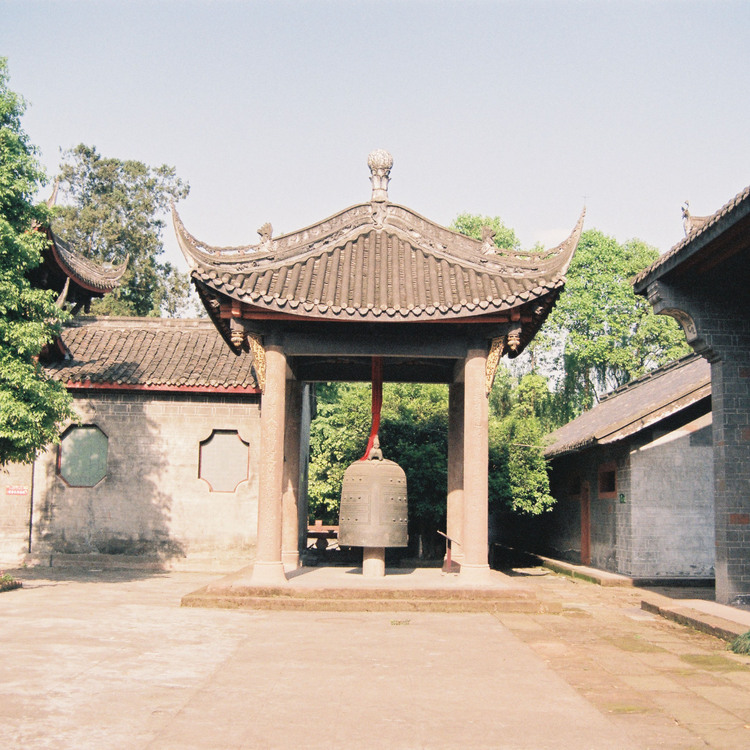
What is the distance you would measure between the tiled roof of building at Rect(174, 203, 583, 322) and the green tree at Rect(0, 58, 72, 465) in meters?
2.50

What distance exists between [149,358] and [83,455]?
2610 millimetres

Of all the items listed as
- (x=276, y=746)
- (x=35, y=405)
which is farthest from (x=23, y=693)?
(x=35, y=405)

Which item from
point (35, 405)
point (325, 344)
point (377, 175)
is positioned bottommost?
point (35, 405)

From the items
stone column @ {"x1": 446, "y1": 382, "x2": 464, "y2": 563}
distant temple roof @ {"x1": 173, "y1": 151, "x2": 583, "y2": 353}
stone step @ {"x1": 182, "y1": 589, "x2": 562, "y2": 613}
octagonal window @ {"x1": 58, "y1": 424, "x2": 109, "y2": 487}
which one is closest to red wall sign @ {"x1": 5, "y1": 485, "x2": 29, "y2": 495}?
octagonal window @ {"x1": 58, "y1": 424, "x2": 109, "y2": 487}

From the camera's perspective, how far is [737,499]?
38.9ft

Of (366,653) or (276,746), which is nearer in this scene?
(276,746)

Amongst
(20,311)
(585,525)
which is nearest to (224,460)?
(20,311)

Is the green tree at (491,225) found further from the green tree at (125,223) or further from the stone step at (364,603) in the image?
the stone step at (364,603)

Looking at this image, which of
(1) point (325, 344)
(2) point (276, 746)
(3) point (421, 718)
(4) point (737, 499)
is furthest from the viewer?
(1) point (325, 344)

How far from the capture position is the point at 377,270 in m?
13.0

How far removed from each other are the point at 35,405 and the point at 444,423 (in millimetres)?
11183

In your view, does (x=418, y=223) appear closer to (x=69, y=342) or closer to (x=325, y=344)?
(x=325, y=344)

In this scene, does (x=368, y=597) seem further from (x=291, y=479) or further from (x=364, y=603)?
(x=291, y=479)

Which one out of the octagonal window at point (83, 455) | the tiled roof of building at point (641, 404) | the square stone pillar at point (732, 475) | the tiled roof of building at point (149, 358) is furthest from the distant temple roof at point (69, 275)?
the square stone pillar at point (732, 475)
